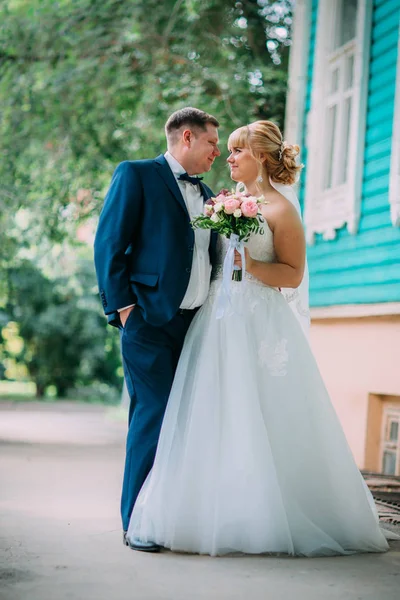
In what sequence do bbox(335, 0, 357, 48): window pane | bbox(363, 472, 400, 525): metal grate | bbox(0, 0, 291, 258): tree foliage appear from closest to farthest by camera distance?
bbox(363, 472, 400, 525): metal grate, bbox(335, 0, 357, 48): window pane, bbox(0, 0, 291, 258): tree foliage

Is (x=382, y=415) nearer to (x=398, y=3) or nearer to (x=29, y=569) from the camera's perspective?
(x=398, y=3)

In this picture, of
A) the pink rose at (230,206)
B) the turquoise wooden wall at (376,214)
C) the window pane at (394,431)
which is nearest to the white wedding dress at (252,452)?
the pink rose at (230,206)

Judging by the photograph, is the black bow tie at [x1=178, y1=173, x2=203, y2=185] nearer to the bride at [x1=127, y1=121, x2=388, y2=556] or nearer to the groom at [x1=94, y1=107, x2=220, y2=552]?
the groom at [x1=94, y1=107, x2=220, y2=552]

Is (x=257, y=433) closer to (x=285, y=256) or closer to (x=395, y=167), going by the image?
(x=285, y=256)

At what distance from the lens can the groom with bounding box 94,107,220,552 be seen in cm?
451

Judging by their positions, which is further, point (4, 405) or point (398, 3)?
point (4, 405)

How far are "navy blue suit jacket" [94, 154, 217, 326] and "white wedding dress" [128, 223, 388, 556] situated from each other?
0.93ft

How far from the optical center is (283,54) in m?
13.7

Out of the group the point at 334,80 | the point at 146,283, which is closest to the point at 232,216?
the point at 146,283

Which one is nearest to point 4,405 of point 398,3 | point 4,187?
point 4,187

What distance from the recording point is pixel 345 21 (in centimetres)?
955

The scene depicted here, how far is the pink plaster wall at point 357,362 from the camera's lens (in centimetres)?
786

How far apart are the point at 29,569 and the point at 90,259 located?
65.4 ft

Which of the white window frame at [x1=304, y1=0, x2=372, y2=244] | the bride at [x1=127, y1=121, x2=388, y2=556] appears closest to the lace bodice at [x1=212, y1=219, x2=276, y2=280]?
the bride at [x1=127, y1=121, x2=388, y2=556]
